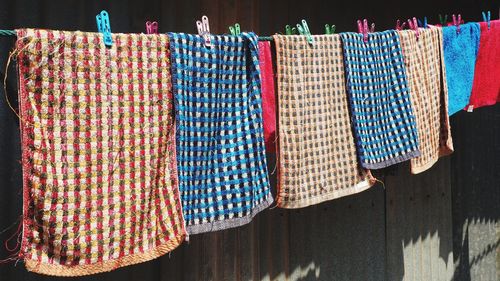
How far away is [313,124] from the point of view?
6.84ft

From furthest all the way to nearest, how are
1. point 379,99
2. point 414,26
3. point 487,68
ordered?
point 487,68 < point 414,26 < point 379,99

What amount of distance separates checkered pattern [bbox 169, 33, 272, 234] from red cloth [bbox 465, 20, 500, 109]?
1.63 meters

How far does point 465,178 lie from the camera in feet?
14.0

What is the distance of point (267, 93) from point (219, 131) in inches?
10.5

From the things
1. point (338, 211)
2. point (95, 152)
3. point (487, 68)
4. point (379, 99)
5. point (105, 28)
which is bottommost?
point (338, 211)

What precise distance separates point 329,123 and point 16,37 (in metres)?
1.18

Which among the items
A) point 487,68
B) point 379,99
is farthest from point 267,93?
point 487,68

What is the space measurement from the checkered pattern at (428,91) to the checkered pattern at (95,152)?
1.27m

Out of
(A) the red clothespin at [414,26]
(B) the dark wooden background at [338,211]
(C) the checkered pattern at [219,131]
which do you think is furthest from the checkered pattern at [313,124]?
(A) the red clothespin at [414,26]

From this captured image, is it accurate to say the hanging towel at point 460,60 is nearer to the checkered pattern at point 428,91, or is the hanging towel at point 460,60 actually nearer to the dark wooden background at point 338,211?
the checkered pattern at point 428,91

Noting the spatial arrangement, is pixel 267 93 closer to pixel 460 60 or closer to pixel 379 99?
pixel 379 99

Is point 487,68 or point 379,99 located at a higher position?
point 487,68

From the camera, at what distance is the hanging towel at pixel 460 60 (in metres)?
2.76

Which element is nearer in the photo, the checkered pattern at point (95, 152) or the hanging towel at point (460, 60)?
the checkered pattern at point (95, 152)
